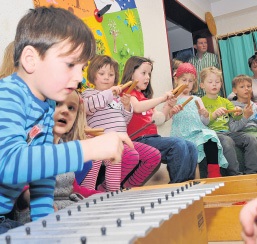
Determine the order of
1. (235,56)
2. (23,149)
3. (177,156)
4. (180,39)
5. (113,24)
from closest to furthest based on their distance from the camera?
1. (23,149)
2. (177,156)
3. (113,24)
4. (235,56)
5. (180,39)

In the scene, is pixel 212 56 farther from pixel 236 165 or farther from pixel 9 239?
pixel 9 239

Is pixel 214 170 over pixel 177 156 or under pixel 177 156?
under

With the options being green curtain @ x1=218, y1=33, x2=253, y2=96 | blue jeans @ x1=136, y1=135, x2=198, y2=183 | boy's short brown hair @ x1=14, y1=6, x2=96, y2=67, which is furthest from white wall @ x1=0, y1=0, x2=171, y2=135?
boy's short brown hair @ x1=14, y1=6, x2=96, y2=67

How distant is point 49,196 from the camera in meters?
1.10

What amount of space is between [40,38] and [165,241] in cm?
57

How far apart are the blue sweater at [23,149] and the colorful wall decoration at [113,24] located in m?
1.15

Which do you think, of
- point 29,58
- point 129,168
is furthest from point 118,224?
point 129,168

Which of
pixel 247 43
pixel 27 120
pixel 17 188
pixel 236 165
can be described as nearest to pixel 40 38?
pixel 27 120

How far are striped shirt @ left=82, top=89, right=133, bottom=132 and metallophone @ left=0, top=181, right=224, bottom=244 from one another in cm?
88

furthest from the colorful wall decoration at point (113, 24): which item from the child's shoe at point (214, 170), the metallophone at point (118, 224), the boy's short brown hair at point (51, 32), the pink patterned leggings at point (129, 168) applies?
the metallophone at point (118, 224)

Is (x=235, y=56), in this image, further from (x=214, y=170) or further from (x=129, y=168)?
(x=129, y=168)

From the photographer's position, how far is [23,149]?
2.58 feet

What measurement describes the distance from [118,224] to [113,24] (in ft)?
6.68

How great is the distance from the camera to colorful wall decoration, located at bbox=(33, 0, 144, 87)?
222 cm
